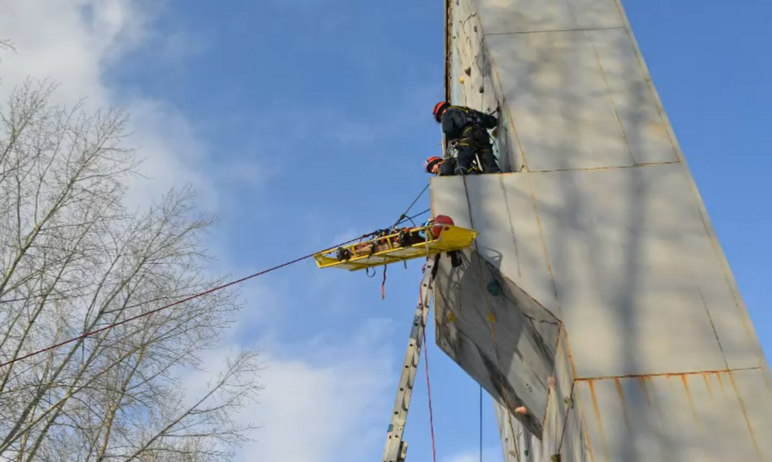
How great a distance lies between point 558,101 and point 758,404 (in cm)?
514

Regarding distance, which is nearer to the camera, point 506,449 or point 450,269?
point 450,269

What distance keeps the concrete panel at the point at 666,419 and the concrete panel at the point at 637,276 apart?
7.1 inches

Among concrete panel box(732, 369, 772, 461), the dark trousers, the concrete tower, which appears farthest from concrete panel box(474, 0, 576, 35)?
concrete panel box(732, 369, 772, 461)

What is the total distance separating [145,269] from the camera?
11.6 metres

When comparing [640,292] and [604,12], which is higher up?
[604,12]

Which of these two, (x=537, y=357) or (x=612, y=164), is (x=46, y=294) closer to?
(x=537, y=357)

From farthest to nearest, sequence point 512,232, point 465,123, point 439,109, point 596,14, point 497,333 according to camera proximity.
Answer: point 439,109 < point 596,14 < point 465,123 < point 497,333 < point 512,232

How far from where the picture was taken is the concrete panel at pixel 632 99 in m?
9.41

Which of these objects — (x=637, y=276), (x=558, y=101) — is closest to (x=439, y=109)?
(x=558, y=101)

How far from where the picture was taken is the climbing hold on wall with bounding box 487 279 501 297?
28.0 ft

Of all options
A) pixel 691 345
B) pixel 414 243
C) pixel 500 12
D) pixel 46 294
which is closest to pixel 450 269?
pixel 414 243

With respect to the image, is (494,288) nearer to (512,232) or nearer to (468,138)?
(512,232)

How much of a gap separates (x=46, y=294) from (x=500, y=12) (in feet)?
28.7

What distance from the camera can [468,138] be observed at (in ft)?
34.6
